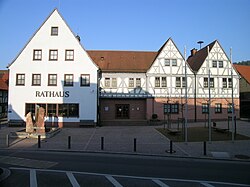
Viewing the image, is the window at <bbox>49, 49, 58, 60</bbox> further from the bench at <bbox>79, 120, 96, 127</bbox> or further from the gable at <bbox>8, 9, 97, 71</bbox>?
the bench at <bbox>79, 120, 96, 127</bbox>

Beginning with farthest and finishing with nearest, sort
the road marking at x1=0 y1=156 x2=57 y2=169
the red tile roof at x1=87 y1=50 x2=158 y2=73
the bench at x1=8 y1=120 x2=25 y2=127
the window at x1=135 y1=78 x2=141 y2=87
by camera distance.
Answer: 1. the red tile roof at x1=87 y1=50 x2=158 y2=73
2. the window at x1=135 y1=78 x2=141 y2=87
3. the bench at x1=8 y1=120 x2=25 y2=127
4. the road marking at x1=0 y1=156 x2=57 y2=169

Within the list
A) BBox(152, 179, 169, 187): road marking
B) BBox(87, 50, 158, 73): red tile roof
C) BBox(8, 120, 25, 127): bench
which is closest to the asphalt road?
BBox(152, 179, 169, 187): road marking

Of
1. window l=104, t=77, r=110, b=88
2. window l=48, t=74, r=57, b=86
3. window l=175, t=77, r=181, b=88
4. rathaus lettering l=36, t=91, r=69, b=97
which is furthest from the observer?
window l=175, t=77, r=181, b=88

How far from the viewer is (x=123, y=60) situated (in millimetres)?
32031

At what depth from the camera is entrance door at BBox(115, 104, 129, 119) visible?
29.4 m

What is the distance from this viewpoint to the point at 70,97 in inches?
995

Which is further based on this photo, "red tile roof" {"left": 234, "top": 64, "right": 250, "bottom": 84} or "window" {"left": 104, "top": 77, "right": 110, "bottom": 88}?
"red tile roof" {"left": 234, "top": 64, "right": 250, "bottom": 84}

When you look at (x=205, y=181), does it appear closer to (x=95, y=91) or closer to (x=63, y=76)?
(x=95, y=91)

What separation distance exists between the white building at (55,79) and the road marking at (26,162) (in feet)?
45.7

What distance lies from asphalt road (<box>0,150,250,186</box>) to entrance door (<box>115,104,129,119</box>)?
16931 millimetres

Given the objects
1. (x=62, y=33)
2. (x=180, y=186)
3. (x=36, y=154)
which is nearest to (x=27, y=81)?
(x=62, y=33)

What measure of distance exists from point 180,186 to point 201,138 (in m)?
11.2

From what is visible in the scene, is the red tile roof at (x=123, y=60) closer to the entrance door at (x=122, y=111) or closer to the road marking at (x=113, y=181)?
the entrance door at (x=122, y=111)

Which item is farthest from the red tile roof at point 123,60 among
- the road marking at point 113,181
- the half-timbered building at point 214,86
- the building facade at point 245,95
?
the road marking at point 113,181
